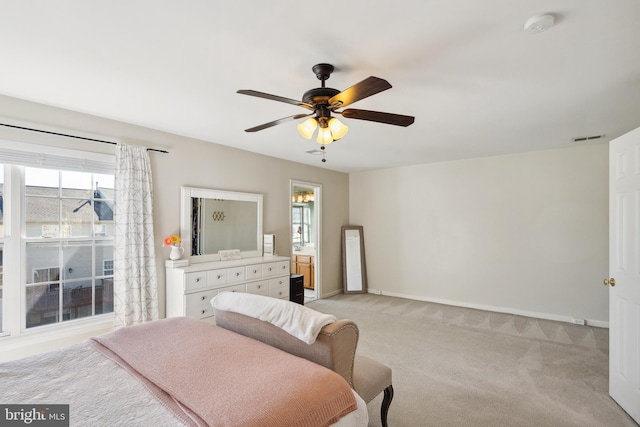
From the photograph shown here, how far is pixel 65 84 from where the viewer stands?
2502mm

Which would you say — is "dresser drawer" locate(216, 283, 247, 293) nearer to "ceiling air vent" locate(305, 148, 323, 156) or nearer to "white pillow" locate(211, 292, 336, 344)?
"white pillow" locate(211, 292, 336, 344)

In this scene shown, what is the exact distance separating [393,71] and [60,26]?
2006 millimetres

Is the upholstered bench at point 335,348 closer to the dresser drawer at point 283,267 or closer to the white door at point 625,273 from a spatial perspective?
the white door at point 625,273

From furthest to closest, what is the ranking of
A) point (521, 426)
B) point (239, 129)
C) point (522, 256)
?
point (522, 256) < point (239, 129) < point (521, 426)

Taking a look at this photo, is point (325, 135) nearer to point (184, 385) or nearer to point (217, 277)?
point (184, 385)

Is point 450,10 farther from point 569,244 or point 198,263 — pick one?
point 569,244

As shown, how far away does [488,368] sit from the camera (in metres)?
3.10

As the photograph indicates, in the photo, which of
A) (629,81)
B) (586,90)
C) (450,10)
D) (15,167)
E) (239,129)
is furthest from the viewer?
(239,129)

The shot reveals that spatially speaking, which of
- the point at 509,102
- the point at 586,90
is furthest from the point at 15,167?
the point at 586,90

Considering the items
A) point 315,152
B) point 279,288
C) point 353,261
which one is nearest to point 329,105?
point 315,152

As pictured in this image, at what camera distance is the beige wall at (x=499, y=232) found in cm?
442

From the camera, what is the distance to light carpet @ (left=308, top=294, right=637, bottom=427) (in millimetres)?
2365

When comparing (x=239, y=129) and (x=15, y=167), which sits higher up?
(x=239, y=129)

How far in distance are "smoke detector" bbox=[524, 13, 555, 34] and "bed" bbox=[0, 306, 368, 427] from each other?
2.07 m
